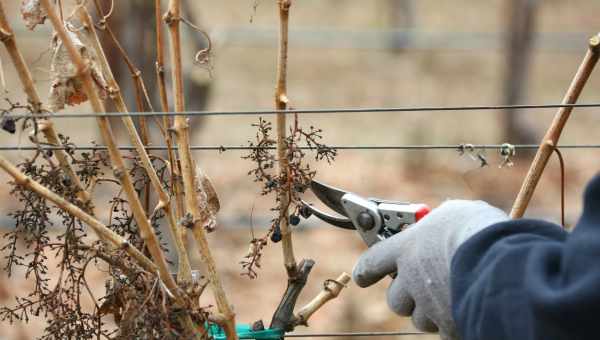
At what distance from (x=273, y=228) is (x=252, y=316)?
3.67 meters

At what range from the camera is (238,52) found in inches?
474

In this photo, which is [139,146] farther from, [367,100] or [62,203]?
[367,100]

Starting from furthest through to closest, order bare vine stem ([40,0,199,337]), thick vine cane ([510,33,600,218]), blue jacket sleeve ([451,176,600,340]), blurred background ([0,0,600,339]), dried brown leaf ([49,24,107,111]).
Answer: blurred background ([0,0,600,339]), thick vine cane ([510,33,600,218]), dried brown leaf ([49,24,107,111]), bare vine stem ([40,0,199,337]), blue jacket sleeve ([451,176,600,340])

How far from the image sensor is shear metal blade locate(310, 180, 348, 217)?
166cm

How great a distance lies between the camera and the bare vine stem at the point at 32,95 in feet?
4.97

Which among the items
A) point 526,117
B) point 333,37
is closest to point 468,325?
point 526,117

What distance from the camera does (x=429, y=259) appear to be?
1486mm

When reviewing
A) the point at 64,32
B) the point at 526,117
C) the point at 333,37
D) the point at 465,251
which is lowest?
the point at 465,251

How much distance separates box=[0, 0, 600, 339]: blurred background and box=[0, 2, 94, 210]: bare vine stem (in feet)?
6.50

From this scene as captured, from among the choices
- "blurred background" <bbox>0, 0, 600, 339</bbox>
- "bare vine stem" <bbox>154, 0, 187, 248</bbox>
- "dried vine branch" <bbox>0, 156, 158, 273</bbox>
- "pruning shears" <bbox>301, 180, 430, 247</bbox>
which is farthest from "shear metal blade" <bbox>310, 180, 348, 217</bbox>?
"blurred background" <bbox>0, 0, 600, 339</bbox>

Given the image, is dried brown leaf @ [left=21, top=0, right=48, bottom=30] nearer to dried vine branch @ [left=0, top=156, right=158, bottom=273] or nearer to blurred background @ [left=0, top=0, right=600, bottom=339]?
dried vine branch @ [left=0, top=156, right=158, bottom=273]

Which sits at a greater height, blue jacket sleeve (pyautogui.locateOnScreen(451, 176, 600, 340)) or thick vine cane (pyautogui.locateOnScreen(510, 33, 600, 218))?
thick vine cane (pyautogui.locateOnScreen(510, 33, 600, 218))

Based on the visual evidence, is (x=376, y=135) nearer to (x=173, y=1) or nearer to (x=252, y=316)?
(x=252, y=316)

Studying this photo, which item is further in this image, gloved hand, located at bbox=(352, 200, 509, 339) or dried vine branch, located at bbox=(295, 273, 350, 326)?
dried vine branch, located at bbox=(295, 273, 350, 326)
